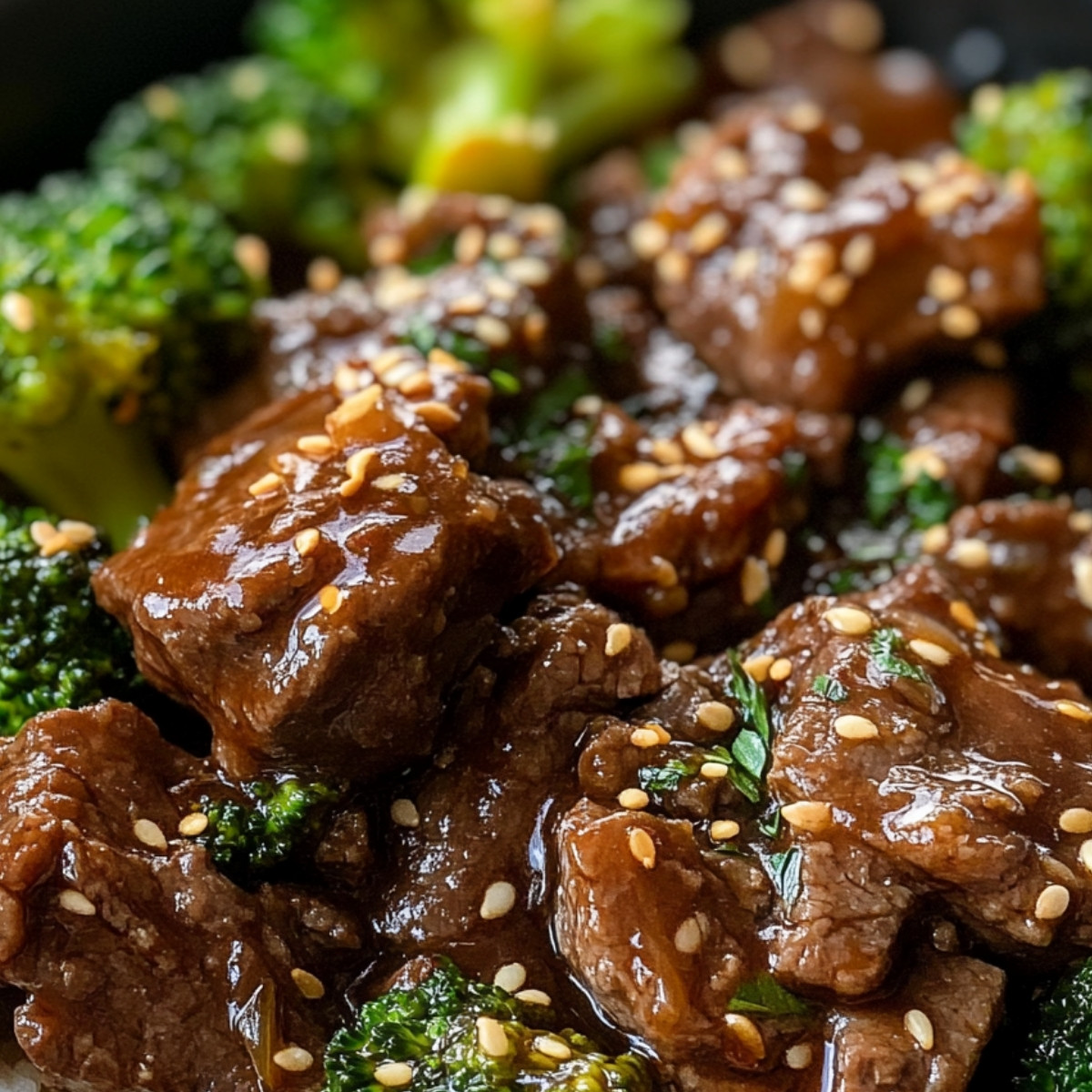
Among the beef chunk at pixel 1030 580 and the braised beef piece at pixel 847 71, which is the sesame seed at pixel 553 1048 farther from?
the braised beef piece at pixel 847 71

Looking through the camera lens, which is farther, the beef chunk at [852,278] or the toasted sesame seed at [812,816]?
the beef chunk at [852,278]

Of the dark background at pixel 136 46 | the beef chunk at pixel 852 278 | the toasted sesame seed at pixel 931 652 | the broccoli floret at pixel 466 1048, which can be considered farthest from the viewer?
the dark background at pixel 136 46

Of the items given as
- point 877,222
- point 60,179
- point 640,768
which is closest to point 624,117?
point 877,222

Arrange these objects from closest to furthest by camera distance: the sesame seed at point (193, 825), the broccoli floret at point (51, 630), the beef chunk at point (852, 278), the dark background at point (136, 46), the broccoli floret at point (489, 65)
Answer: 1. the sesame seed at point (193, 825)
2. the broccoli floret at point (51, 630)
3. the beef chunk at point (852, 278)
4. the dark background at point (136, 46)
5. the broccoli floret at point (489, 65)

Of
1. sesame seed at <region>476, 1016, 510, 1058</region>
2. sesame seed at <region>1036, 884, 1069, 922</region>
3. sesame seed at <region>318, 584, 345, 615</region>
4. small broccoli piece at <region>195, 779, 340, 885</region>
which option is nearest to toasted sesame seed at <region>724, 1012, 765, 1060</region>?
sesame seed at <region>476, 1016, 510, 1058</region>

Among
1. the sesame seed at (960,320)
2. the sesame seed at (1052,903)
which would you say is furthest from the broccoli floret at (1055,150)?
the sesame seed at (1052,903)
